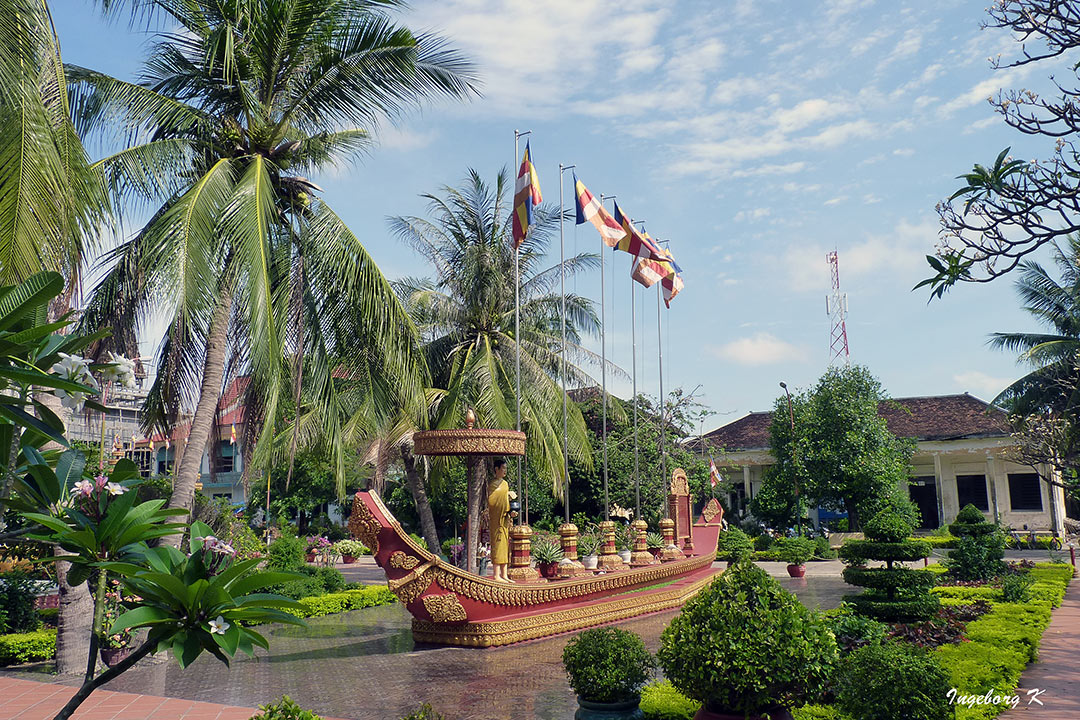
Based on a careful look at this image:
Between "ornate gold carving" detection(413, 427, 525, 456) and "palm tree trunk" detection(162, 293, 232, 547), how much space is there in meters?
2.88

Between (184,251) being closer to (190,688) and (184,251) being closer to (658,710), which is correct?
(190,688)

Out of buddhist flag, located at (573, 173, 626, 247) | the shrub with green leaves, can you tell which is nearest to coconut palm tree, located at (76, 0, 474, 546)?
buddhist flag, located at (573, 173, 626, 247)

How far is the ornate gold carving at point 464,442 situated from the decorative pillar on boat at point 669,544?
608 centimetres

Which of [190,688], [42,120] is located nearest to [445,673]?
[190,688]

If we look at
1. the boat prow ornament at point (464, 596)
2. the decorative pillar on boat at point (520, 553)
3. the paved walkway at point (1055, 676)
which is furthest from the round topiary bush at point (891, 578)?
the decorative pillar on boat at point (520, 553)

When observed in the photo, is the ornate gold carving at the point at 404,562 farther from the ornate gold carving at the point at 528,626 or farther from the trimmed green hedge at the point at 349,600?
the trimmed green hedge at the point at 349,600

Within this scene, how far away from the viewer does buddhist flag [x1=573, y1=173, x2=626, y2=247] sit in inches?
631

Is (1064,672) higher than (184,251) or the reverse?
the reverse

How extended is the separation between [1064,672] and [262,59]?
1205cm

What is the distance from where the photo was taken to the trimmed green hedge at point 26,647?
10203mm

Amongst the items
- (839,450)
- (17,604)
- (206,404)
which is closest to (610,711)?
(206,404)

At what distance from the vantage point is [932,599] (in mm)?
10672

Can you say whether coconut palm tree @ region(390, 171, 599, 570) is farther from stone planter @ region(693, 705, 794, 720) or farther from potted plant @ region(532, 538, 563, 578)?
stone planter @ region(693, 705, 794, 720)
